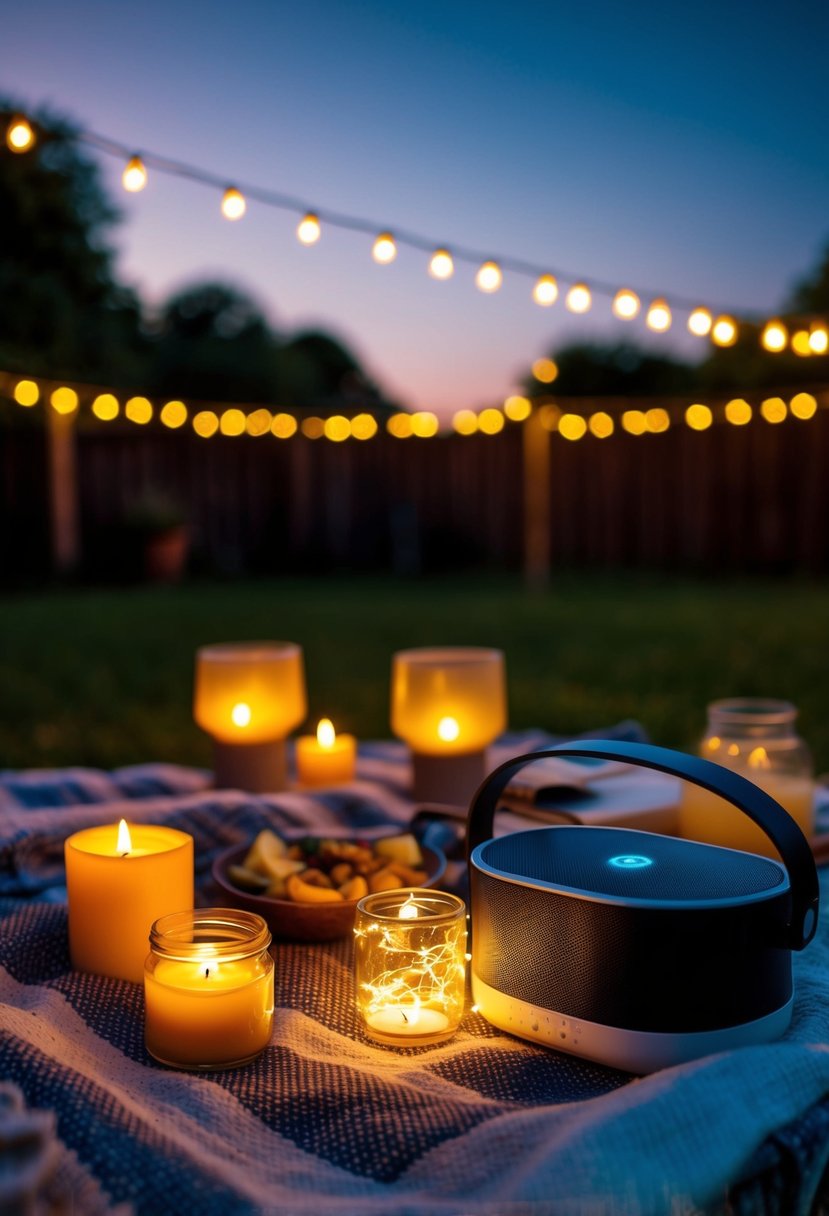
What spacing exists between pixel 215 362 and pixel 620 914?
1455 cm

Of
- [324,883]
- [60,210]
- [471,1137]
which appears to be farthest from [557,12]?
[471,1137]

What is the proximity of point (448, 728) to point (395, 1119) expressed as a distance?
2.21 ft

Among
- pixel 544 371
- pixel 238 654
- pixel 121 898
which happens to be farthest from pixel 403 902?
pixel 544 371

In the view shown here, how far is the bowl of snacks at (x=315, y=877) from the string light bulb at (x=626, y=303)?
1.77 m

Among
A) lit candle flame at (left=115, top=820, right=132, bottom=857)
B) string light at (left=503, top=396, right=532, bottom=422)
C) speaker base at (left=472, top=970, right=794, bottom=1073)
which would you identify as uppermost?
string light at (left=503, top=396, right=532, bottom=422)

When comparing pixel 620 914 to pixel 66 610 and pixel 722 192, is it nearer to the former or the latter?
pixel 722 192

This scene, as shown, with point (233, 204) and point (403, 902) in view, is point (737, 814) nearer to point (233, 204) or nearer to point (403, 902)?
point (403, 902)

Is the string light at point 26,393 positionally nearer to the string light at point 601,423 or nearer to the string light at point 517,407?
the string light at point 517,407

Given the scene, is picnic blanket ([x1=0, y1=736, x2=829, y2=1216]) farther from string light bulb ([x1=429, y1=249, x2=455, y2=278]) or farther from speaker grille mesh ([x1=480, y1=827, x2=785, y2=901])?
string light bulb ([x1=429, y1=249, x2=455, y2=278])

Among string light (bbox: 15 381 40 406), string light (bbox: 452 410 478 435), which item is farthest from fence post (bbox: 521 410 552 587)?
string light (bbox: 15 381 40 406)

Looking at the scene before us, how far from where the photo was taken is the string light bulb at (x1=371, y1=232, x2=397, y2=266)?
2.12 meters

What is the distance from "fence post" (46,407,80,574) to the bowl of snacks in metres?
7.65

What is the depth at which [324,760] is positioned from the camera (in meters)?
1.50

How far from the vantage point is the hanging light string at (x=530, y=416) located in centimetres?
587
